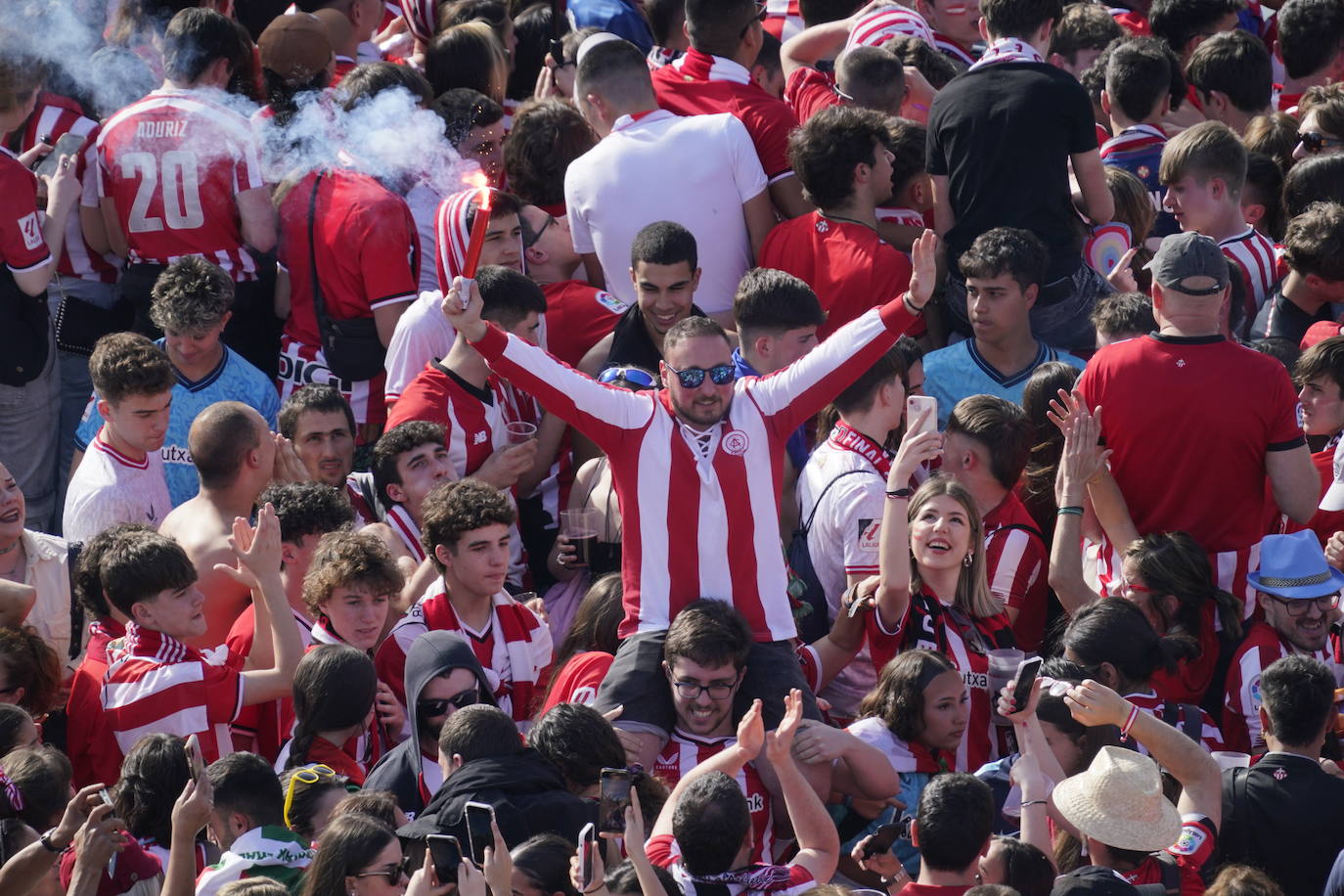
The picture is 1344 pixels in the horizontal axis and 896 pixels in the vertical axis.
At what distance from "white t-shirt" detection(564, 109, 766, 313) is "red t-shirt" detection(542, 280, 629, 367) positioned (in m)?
0.19

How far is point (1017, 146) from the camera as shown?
7762mm

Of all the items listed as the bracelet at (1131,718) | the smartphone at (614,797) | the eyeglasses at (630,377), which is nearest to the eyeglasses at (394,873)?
the smartphone at (614,797)

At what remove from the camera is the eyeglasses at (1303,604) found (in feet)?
21.3

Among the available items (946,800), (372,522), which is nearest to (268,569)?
(372,522)

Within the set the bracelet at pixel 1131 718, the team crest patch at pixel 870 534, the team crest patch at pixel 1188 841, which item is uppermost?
the bracelet at pixel 1131 718

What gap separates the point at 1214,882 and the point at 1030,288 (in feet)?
9.60

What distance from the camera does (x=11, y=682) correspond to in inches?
244

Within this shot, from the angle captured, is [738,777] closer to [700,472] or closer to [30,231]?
[700,472]

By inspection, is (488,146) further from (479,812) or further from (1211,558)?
(479,812)

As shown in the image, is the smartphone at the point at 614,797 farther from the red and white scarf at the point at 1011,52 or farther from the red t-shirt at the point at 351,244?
the red and white scarf at the point at 1011,52

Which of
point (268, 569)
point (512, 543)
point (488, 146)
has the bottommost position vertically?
point (512, 543)

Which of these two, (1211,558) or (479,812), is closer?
(479,812)

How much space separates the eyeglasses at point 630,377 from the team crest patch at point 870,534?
945 millimetres

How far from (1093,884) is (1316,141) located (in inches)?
204
